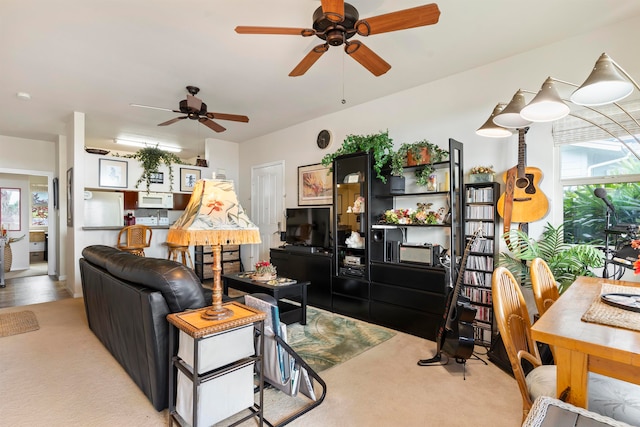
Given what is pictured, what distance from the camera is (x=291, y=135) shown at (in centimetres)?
545

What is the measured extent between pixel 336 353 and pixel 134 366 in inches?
62.0

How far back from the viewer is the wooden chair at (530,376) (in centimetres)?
118

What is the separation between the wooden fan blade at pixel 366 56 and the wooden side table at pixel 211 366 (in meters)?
1.86

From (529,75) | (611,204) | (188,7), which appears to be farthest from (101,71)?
(611,204)

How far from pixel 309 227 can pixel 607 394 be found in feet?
11.9

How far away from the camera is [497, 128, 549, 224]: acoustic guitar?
282 cm

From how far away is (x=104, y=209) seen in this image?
5.93 metres

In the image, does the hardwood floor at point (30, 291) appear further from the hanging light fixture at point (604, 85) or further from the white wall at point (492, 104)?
the hanging light fixture at point (604, 85)

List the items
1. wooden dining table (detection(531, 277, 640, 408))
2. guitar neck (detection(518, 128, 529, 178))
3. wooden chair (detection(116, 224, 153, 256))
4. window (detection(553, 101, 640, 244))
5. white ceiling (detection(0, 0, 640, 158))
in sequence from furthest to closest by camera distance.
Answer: wooden chair (detection(116, 224, 153, 256)), guitar neck (detection(518, 128, 529, 178)), window (detection(553, 101, 640, 244)), white ceiling (detection(0, 0, 640, 158)), wooden dining table (detection(531, 277, 640, 408))

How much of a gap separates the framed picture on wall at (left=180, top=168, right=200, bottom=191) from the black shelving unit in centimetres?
489

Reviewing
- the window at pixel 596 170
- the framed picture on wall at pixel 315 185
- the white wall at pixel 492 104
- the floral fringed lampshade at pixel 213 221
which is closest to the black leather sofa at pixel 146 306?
the floral fringed lampshade at pixel 213 221

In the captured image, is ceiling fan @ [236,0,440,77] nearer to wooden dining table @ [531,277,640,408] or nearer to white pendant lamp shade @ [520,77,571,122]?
white pendant lamp shade @ [520,77,571,122]

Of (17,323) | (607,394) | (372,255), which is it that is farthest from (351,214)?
(17,323)

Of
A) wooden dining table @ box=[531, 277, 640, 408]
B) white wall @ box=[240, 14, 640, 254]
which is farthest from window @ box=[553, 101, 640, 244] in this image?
wooden dining table @ box=[531, 277, 640, 408]
